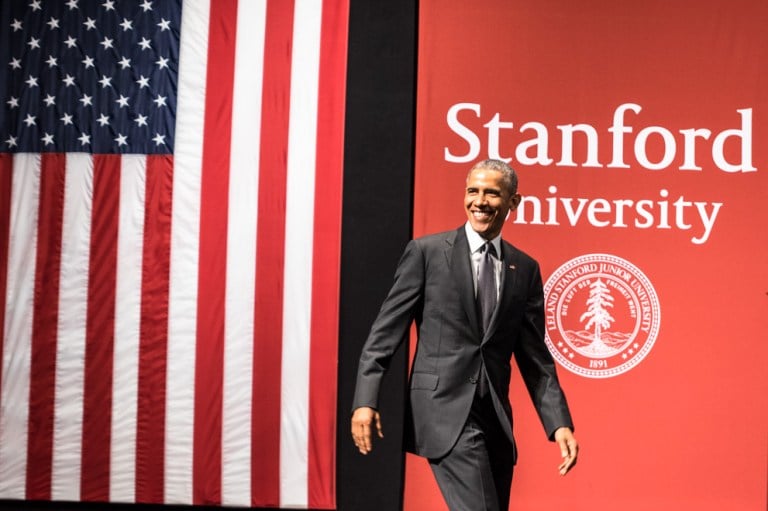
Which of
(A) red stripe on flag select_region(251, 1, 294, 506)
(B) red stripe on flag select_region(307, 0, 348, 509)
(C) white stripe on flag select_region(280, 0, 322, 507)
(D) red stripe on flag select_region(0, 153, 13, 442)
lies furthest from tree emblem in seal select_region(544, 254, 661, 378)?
A: (D) red stripe on flag select_region(0, 153, 13, 442)

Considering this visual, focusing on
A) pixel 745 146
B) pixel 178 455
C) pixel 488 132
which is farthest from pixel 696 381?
pixel 178 455

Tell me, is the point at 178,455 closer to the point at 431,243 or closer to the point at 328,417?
the point at 328,417

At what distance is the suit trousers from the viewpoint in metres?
2.38

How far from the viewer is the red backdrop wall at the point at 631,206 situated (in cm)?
431

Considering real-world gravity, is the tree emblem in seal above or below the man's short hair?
below

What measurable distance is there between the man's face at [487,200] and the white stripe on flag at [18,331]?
9.53 feet

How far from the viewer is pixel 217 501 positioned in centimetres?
444

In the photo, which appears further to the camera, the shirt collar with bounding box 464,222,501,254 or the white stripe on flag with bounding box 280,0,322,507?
the white stripe on flag with bounding box 280,0,322,507

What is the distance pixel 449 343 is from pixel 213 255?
2260mm

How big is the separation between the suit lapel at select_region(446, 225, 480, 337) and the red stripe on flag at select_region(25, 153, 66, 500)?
9.01ft

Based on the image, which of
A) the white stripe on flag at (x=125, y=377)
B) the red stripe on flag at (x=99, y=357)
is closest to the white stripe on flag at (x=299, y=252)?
the white stripe on flag at (x=125, y=377)

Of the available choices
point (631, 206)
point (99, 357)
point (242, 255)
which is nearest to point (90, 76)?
point (242, 255)

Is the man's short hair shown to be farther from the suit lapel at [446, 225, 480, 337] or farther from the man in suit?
the suit lapel at [446, 225, 480, 337]

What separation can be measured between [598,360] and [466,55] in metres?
1.74
